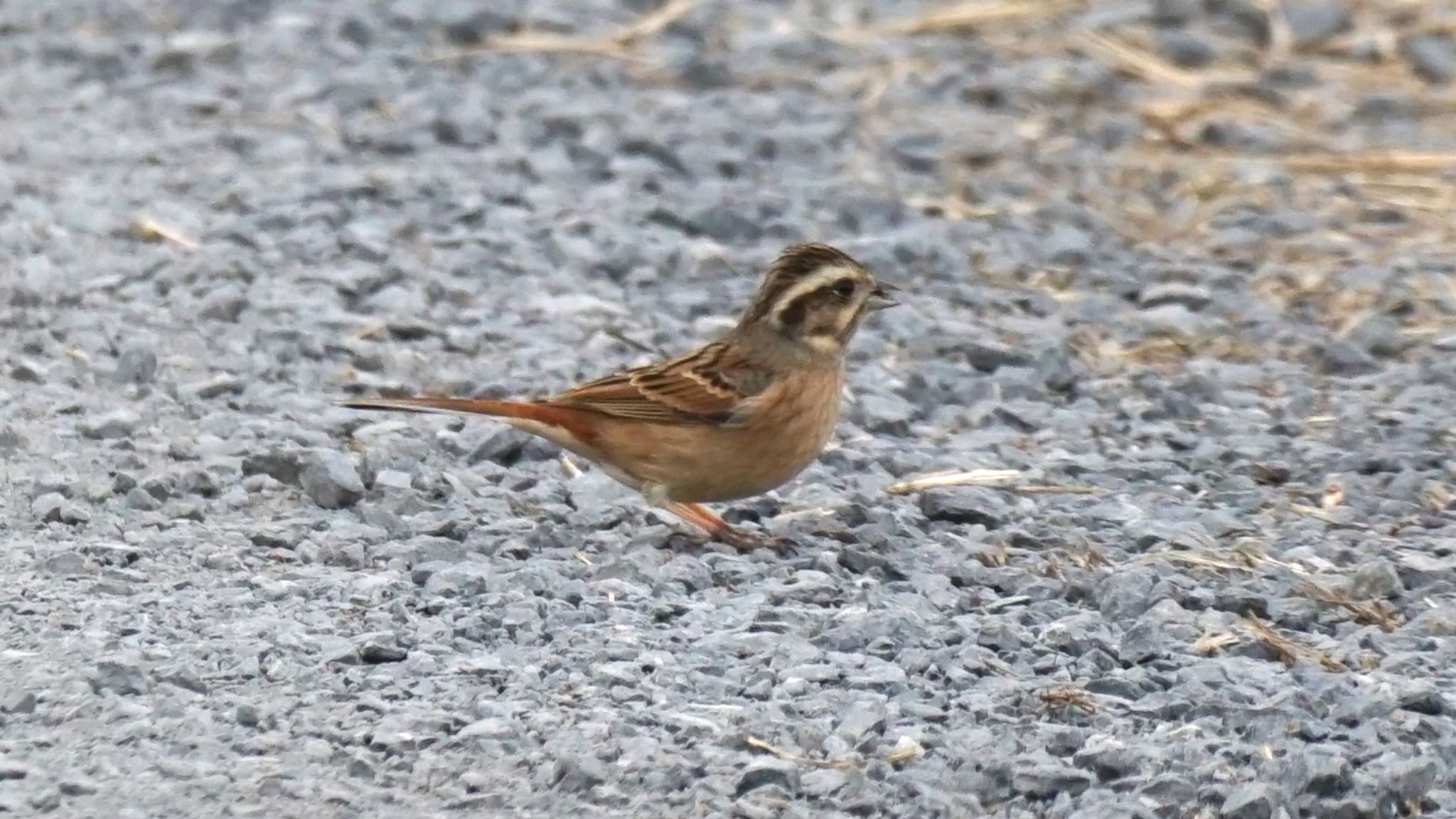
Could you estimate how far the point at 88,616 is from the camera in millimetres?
6230

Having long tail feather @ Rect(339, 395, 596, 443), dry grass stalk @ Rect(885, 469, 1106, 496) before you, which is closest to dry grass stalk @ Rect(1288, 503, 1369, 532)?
dry grass stalk @ Rect(885, 469, 1106, 496)

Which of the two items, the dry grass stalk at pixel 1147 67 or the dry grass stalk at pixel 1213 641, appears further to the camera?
the dry grass stalk at pixel 1147 67

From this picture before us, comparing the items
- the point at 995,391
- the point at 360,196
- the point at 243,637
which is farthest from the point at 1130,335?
the point at 243,637

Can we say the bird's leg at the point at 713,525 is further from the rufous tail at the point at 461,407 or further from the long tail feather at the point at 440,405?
the long tail feather at the point at 440,405

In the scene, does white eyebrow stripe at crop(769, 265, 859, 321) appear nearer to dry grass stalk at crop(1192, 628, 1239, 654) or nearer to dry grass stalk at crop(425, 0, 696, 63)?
dry grass stalk at crop(1192, 628, 1239, 654)

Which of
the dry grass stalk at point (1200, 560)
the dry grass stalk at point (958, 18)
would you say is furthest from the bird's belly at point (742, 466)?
the dry grass stalk at point (958, 18)

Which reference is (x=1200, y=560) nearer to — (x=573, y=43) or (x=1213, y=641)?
(x=1213, y=641)

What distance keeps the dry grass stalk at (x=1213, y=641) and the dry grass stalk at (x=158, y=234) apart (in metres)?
4.82

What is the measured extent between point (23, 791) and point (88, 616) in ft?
3.39

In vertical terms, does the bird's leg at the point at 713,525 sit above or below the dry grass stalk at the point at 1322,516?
above

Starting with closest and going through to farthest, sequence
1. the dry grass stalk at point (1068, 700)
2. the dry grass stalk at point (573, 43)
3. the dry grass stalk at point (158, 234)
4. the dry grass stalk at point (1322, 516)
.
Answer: the dry grass stalk at point (1068, 700) < the dry grass stalk at point (1322, 516) < the dry grass stalk at point (158, 234) < the dry grass stalk at point (573, 43)

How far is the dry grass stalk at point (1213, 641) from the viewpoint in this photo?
633 centimetres

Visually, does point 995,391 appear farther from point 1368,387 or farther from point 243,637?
point 243,637

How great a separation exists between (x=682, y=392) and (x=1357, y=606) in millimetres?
2021
